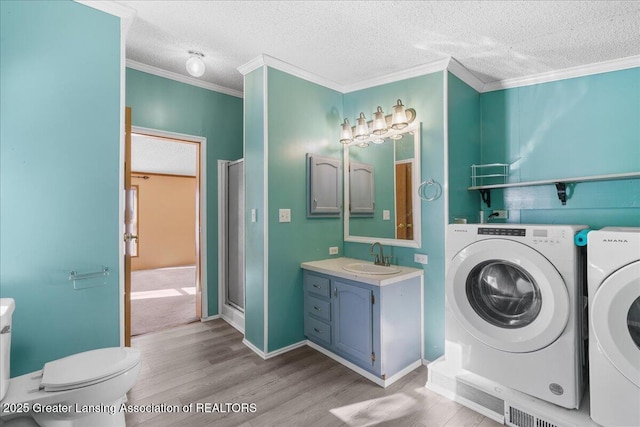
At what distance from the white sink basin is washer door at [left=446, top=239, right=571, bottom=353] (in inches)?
19.4

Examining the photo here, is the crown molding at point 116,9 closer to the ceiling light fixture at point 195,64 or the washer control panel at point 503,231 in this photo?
the ceiling light fixture at point 195,64

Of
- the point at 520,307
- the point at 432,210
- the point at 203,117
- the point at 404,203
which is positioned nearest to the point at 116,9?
the point at 203,117

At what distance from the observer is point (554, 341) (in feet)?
5.60

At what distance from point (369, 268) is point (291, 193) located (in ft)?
3.06

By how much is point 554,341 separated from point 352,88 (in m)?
2.57

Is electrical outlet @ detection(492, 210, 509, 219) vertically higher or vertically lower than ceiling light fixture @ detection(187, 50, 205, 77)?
lower

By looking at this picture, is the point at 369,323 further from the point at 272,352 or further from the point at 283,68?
the point at 283,68

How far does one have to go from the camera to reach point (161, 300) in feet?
14.0

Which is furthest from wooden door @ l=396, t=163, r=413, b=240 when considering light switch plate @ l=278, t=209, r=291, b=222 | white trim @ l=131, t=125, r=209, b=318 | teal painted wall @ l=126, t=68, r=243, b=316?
white trim @ l=131, t=125, r=209, b=318

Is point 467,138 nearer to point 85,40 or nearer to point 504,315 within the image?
point 504,315

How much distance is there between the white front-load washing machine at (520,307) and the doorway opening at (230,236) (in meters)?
2.19

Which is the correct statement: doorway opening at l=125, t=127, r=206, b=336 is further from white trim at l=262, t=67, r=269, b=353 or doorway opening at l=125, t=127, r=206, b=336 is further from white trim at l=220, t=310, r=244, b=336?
white trim at l=262, t=67, r=269, b=353

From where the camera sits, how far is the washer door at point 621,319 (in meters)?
1.46

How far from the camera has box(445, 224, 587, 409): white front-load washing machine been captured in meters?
1.68
